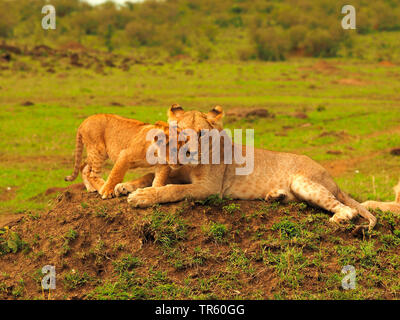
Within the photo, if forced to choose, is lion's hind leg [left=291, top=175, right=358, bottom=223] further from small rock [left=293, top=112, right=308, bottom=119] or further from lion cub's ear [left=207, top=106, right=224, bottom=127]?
small rock [left=293, top=112, right=308, bottom=119]

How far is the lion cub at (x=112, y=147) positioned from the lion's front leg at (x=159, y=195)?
0.81ft

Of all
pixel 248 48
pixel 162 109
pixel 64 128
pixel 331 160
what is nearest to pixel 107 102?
pixel 162 109

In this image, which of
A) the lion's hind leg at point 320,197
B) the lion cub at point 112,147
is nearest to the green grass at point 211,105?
the lion cub at point 112,147

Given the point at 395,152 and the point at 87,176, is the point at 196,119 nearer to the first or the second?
the point at 87,176

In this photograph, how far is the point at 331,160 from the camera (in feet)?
42.0

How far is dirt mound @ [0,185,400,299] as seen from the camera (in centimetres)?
464

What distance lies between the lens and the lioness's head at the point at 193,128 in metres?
4.99

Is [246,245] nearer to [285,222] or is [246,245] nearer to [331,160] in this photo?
[285,222]

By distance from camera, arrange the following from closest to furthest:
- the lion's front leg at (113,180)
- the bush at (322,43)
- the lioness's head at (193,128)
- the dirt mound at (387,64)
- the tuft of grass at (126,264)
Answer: the tuft of grass at (126,264) < the lioness's head at (193,128) < the lion's front leg at (113,180) < the dirt mound at (387,64) < the bush at (322,43)

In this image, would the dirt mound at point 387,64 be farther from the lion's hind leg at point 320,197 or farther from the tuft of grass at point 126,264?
the tuft of grass at point 126,264

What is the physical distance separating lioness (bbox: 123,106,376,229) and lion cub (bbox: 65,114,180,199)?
12.4 inches

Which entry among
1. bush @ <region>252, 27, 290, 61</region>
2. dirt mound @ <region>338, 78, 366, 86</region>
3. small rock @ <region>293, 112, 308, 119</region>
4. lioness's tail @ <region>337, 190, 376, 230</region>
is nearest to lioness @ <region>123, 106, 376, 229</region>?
lioness's tail @ <region>337, 190, 376, 230</region>

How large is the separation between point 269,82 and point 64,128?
14541 millimetres

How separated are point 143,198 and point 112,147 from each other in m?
1.73
